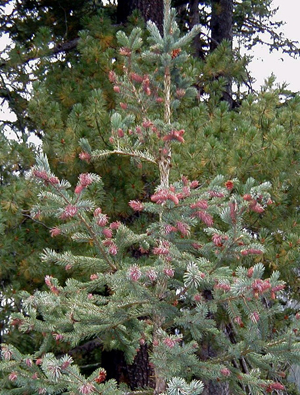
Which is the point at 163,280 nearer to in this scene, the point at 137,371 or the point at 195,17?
the point at 137,371

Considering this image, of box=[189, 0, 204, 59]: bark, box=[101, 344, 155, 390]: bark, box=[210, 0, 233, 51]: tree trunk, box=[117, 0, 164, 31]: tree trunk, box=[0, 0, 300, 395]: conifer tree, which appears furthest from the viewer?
box=[210, 0, 233, 51]: tree trunk

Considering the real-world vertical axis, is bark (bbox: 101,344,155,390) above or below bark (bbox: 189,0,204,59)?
below

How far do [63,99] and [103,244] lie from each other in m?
2.76

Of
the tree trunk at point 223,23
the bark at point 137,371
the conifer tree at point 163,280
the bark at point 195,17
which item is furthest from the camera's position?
the tree trunk at point 223,23

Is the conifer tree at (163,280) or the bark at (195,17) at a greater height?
the bark at (195,17)

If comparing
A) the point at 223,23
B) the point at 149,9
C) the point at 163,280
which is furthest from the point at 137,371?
the point at 223,23

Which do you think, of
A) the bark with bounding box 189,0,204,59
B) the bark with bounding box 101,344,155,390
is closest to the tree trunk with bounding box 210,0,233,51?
the bark with bounding box 189,0,204,59

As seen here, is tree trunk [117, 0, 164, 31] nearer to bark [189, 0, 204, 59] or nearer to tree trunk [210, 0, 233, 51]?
bark [189, 0, 204, 59]

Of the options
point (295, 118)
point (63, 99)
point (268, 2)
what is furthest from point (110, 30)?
point (268, 2)

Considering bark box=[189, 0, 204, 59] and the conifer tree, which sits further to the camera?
bark box=[189, 0, 204, 59]

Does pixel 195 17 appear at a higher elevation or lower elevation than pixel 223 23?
lower

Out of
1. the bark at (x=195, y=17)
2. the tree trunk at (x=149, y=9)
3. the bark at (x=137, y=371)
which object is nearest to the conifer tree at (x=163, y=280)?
the bark at (x=137, y=371)

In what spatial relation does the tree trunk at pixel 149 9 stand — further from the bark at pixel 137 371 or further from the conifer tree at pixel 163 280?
the bark at pixel 137 371

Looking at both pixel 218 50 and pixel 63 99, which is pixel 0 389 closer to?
pixel 63 99
